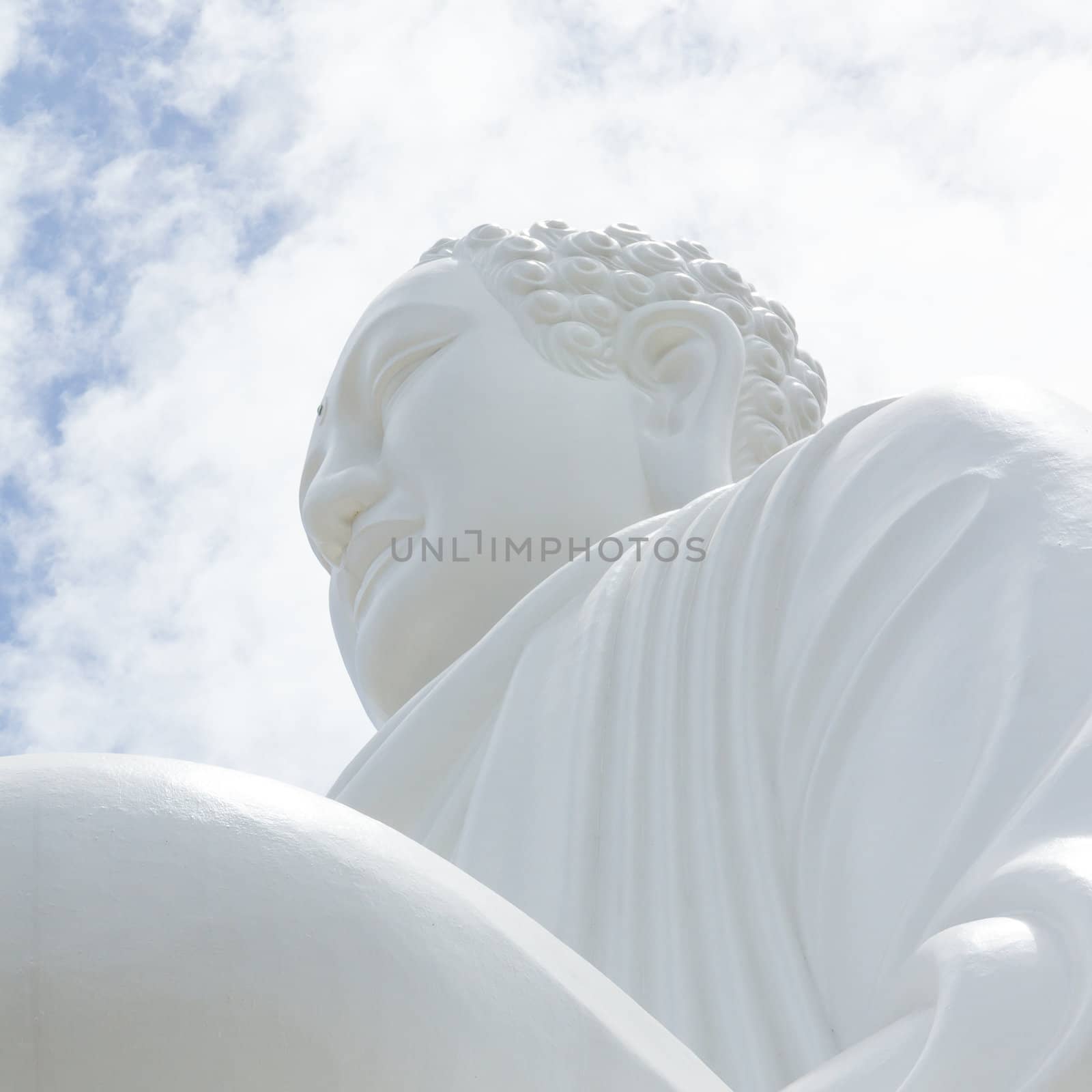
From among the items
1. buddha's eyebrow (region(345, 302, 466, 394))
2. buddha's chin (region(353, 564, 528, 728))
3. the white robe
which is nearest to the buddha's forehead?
buddha's eyebrow (region(345, 302, 466, 394))

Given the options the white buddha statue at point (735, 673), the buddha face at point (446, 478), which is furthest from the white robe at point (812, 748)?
the buddha face at point (446, 478)

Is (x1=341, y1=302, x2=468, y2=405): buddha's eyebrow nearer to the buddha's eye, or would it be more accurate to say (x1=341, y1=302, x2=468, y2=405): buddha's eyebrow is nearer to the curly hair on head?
the buddha's eye

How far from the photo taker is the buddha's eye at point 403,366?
4316 millimetres

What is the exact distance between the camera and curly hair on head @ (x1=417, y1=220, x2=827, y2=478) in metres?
4.29

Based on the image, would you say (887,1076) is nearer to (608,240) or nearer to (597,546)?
(597,546)

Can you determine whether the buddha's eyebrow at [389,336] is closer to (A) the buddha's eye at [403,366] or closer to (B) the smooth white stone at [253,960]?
(A) the buddha's eye at [403,366]

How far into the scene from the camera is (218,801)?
152 cm

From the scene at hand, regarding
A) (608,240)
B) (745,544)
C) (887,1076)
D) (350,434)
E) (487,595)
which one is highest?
(608,240)

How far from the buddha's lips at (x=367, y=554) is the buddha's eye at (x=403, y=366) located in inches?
11.3

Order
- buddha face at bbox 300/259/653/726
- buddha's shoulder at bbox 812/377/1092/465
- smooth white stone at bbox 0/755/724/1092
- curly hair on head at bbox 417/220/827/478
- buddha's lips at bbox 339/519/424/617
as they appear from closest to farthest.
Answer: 1. smooth white stone at bbox 0/755/724/1092
2. buddha's shoulder at bbox 812/377/1092/465
3. buddha face at bbox 300/259/653/726
4. buddha's lips at bbox 339/519/424/617
5. curly hair on head at bbox 417/220/827/478

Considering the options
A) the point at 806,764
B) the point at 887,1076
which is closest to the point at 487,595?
the point at 806,764

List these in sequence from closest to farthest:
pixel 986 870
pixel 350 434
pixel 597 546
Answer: pixel 986 870 → pixel 597 546 → pixel 350 434

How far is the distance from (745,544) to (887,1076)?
4.72 ft

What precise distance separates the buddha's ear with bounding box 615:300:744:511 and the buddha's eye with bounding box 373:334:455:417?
1.25 ft
